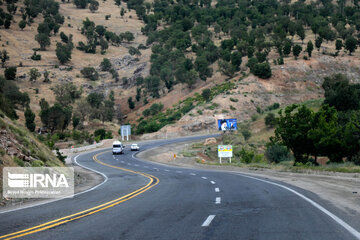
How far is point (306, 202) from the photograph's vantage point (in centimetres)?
1303

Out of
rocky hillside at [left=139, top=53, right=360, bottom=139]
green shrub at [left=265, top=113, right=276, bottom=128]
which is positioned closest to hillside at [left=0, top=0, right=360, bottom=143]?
rocky hillside at [left=139, top=53, right=360, bottom=139]

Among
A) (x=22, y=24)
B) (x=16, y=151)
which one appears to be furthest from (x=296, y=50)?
(x=16, y=151)

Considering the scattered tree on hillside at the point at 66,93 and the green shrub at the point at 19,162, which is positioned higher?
the scattered tree on hillside at the point at 66,93

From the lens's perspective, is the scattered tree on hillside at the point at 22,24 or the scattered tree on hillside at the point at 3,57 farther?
the scattered tree on hillside at the point at 22,24

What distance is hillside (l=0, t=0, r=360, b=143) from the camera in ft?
326

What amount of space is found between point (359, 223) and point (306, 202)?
398 cm

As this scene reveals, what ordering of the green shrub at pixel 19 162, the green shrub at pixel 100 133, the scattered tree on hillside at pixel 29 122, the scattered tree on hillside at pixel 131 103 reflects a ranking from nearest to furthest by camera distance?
the green shrub at pixel 19 162
the scattered tree on hillside at pixel 29 122
the green shrub at pixel 100 133
the scattered tree on hillside at pixel 131 103

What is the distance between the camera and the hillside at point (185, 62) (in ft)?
326

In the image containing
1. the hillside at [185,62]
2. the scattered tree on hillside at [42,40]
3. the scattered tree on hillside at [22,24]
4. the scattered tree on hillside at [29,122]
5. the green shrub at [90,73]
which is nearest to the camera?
the scattered tree on hillside at [29,122]

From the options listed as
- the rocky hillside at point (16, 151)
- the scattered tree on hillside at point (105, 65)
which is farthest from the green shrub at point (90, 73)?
the rocky hillside at point (16, 151)

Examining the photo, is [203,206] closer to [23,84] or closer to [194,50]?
[23,84]

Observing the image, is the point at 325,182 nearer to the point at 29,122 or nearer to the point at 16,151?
the point at 16,151

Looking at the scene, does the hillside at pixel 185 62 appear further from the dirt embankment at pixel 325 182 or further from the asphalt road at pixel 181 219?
the asphalt road at pixel 181 219

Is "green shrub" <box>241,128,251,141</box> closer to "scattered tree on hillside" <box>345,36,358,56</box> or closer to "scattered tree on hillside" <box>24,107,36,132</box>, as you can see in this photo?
"scattered tree on hillside" <box>24,107,36,132</box>
